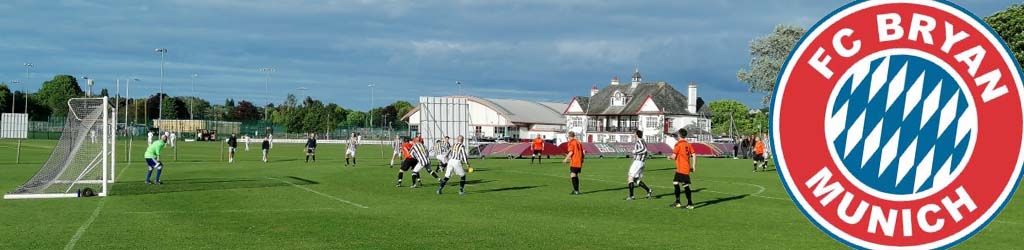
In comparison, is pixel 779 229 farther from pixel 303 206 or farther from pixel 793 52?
pixel 793 52

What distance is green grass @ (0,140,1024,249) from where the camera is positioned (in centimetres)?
1427

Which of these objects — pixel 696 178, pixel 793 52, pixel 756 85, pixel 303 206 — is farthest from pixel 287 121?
pixel 793 52

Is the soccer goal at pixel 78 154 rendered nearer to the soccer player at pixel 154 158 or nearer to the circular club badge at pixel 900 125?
the soccer player at pixel 154 158

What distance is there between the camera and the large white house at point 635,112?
359 ft

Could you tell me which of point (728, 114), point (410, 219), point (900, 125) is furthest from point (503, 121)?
point (900, 125)

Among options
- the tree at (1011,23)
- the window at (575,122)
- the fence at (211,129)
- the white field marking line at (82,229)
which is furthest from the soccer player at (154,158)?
the window at (575,122)

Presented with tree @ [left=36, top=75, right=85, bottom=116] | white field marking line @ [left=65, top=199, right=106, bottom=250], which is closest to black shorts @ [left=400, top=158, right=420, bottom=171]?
white field marking line @ [left=65, top=199, right=106, bottom=250]

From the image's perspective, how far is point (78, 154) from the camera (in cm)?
2703

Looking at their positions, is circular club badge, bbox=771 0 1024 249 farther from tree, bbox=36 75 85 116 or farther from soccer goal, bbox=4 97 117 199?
tree, bbox=36 75 85 116

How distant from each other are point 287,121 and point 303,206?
12399 cm

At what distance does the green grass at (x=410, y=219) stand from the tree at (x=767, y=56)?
4468 centimetres

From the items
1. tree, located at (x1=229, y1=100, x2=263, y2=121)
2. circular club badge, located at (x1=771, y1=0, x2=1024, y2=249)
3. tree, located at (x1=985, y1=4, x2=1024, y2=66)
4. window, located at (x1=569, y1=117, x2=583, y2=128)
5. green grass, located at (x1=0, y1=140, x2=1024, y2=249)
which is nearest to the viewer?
circular club badge, located at (x1=771, y1=0, x2=1024, y2=249)

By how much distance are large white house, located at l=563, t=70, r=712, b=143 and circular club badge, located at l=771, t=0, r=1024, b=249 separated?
330 ft

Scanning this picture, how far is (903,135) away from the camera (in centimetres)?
197
